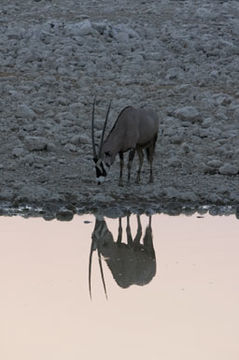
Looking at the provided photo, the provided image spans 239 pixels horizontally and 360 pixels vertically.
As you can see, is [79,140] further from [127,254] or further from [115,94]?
[127,254]

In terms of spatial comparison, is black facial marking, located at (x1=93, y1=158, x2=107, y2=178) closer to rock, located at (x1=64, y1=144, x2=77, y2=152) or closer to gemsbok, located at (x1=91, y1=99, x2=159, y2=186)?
gemsbok, located at (x1=91, y1=99, x2=159, y2=186)

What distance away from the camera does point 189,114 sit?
64.8 feet

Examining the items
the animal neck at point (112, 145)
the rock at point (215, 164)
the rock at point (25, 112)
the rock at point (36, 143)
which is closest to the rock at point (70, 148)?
the rock at point (36, 143)

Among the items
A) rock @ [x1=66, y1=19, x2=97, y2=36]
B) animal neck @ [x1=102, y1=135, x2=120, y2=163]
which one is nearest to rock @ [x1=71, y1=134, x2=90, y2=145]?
animal neck @ [x1=102, y1=135, x2=120, y2=163]

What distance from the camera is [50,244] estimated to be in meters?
12.1

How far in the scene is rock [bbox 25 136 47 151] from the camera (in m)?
17.2

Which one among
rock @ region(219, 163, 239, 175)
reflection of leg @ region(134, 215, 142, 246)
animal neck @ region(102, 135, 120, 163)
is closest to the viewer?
reflection of leg @ region(134, 215, 142, 246)

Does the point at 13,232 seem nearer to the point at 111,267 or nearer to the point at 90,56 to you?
the point at 111,267

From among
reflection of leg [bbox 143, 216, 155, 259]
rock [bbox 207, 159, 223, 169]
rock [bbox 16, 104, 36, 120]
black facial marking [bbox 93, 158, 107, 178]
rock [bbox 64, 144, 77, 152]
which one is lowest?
reflection of leg [bbox 143, 216, 155, 259]

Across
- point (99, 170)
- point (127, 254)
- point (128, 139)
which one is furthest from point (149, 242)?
point (128, 139)

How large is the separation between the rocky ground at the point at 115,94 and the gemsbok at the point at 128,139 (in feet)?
1.06

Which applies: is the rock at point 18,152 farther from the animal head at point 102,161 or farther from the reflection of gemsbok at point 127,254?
the reflection of gemsbok at point 127,254

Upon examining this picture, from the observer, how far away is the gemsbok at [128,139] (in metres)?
15.4

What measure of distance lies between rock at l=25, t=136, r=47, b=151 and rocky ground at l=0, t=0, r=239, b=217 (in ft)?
0.08
